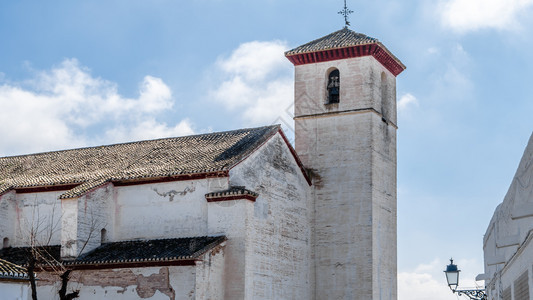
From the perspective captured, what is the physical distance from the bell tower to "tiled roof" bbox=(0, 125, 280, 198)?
2507 mm

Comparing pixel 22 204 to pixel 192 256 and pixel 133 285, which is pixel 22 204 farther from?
pixel 192 256

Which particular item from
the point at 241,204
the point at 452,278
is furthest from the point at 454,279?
the point at 241,204

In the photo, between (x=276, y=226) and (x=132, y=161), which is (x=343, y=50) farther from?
(x=132, y=161)

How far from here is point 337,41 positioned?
2561 centimetres

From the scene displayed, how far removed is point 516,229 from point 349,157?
13339mm

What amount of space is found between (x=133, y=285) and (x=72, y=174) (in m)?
5.53

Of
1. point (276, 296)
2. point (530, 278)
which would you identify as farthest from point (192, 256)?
point (530, 278)

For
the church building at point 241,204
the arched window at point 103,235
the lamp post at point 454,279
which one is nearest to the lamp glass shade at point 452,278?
the lamp post at point 454,279

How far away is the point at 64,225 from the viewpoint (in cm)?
2084

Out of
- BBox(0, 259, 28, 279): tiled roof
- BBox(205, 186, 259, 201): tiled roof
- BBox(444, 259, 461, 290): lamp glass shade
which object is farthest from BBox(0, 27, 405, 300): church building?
BBox(444, 259, 461, 290): lamp glass shade

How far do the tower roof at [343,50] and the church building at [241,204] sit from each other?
0.16 feet

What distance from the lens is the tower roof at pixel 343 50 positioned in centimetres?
2486

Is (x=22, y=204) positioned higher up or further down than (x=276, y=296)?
higher up

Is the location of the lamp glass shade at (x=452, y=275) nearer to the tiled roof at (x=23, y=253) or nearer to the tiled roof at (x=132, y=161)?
the tiled roof at (x=132, y=161)
